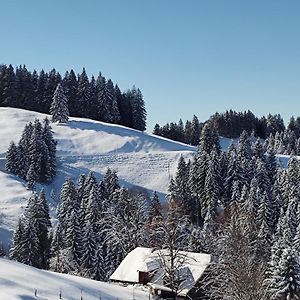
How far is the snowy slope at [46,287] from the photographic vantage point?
22.1 meters

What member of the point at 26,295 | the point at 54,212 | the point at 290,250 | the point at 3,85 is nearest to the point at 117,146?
the point at 54,212

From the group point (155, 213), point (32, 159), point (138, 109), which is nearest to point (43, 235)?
point (155, 213)

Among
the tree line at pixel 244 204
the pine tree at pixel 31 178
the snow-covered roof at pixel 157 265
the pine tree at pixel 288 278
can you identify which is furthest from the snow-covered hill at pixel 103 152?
the pine tree at pixel 288 278

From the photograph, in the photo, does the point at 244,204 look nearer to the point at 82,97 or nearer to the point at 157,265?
the point at 157,265

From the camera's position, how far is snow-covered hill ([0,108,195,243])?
90562 millimetres

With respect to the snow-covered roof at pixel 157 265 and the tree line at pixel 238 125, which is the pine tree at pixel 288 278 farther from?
the tree line at pixel 238 125

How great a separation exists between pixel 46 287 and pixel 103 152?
7500cm

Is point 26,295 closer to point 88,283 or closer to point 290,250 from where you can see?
point 88,283

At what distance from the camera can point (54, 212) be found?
245ft

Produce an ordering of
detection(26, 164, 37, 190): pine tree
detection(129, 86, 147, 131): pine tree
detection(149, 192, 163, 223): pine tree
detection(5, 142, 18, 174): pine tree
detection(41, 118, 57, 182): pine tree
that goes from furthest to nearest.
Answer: detection(129, 86, 147, 131): pine tree → detection(5, 142, 18, 174): pine tree → detection(41, 118, 57, 182): pine tree → detection(26, 164, 37, 190): pine tree → detection(149, 192, 163, 223): pine tree

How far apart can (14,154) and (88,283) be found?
5987 cm

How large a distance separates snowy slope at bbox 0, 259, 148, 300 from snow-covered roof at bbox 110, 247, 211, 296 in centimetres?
483

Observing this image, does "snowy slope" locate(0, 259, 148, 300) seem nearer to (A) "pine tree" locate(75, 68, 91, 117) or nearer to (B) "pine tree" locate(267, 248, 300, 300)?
(B) "pine tree" locate(267, 248, 300, 300)

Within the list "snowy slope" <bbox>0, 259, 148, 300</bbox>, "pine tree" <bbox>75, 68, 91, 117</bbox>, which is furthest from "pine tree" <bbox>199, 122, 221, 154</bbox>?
"snowy slope" <bbox>0, 259, 148, 300</bbox>
